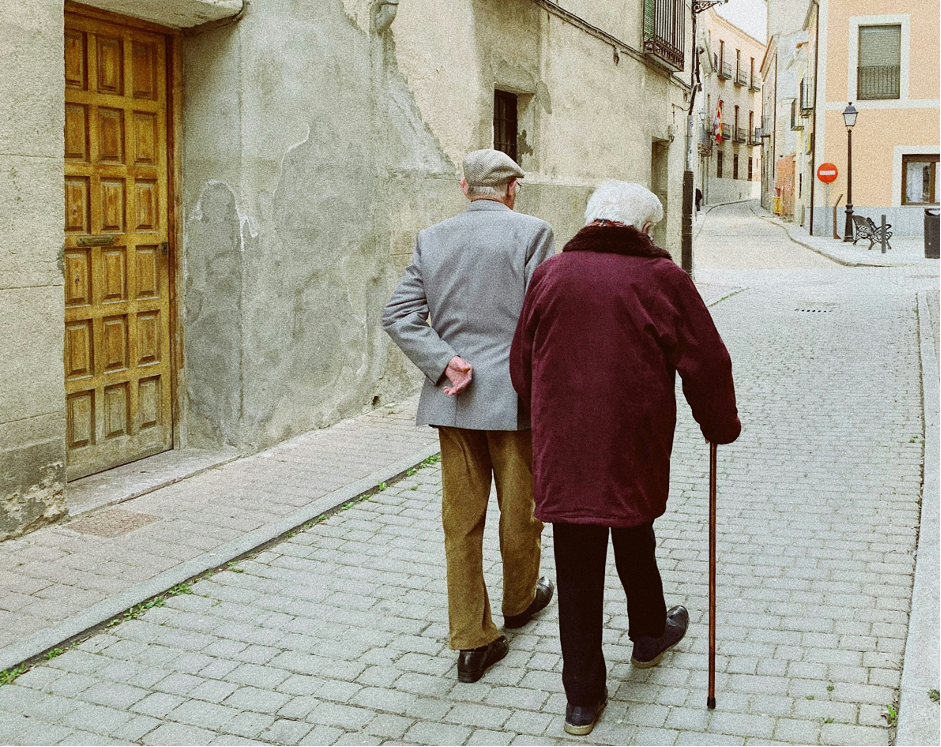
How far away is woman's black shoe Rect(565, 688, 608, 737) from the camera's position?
3.52 meters

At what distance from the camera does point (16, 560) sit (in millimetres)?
5254

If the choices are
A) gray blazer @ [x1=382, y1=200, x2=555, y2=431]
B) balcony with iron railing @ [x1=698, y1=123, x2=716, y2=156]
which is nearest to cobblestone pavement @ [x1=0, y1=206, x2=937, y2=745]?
gray blazer @ [x1=382, y1=200, x2=555, y2=431]

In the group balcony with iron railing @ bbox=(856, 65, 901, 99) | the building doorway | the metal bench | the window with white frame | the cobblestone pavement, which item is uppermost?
balcony with iron railing @ bbox=(856, 65, 901, 99)

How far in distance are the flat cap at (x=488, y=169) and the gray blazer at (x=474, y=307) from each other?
72mm

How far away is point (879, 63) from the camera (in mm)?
35250

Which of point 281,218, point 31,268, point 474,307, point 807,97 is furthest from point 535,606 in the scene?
point 807,97

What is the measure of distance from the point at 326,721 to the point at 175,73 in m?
4.91

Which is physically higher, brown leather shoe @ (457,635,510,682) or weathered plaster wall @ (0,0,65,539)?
weathered plaster wall @ (0,0,65,539)

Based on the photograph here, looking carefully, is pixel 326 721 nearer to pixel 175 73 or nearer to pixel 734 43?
pixel 175 73

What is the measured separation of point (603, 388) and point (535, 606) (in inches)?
56.0

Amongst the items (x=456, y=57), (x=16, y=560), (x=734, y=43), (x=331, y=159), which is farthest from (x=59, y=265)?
(x=734, y=43)

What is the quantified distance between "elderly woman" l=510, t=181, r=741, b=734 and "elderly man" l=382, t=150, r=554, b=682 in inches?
13.5

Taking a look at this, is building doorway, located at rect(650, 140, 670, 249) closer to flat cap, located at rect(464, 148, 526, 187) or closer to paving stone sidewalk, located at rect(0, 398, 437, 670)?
paving stone sidewalk, located at rect(0, 398, 437, 670)

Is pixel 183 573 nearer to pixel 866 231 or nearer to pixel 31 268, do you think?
pixel 31 268
